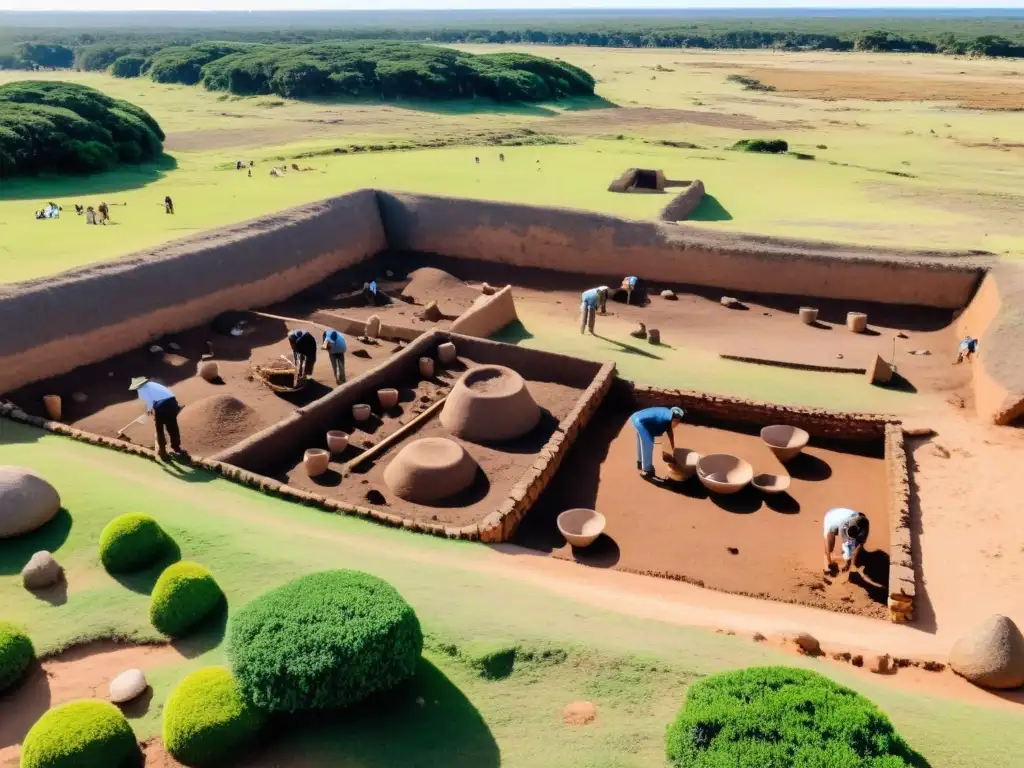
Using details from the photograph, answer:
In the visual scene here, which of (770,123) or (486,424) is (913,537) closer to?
(486,424)

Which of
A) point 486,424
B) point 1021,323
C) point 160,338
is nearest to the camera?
point 486,424

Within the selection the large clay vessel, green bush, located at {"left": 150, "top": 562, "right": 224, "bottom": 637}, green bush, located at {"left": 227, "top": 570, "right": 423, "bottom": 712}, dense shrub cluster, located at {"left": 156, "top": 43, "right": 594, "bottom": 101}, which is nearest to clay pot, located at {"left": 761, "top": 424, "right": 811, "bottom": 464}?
the large clay vessel

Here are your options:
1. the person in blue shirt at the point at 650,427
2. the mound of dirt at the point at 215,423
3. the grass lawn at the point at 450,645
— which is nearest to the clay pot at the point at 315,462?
the mound of dirt at the point at 215,423

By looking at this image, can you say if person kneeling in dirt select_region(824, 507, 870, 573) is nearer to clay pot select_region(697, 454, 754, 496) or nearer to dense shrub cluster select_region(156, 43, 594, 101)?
clay pot select_region(697, 454, 754, 496)

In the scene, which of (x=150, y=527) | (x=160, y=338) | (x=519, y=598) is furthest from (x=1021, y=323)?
(x=160, y=338)

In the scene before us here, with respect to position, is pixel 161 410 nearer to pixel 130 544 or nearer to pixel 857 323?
pixel 130 544

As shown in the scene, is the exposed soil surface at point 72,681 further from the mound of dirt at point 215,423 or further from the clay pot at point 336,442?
the clay pot at point 336,442
